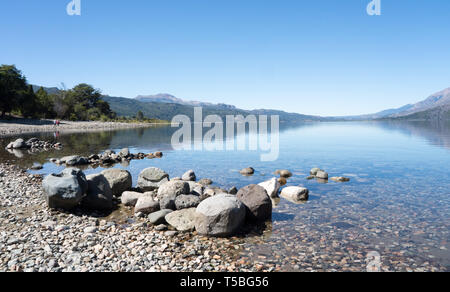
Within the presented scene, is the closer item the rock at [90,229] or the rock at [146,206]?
the rock at [90,229]

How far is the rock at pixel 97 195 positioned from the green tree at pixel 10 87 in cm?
9405

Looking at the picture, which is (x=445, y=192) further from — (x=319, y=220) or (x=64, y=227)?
(x=64, y=227)

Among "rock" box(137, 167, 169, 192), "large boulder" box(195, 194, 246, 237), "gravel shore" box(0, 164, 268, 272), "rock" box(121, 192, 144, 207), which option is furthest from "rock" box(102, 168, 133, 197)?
"large boulder" box(195, 194, 246, 237)

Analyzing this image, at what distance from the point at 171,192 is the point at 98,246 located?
5.88 meters

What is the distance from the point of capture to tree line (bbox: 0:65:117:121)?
89000 mm

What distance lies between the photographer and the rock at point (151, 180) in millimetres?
19281

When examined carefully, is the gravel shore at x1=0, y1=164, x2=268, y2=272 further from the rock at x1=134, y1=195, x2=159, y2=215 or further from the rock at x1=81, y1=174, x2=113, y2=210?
the rock at x1=81, y1=174, x2=113, y2=210

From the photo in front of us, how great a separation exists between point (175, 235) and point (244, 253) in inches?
125

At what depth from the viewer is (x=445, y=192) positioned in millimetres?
19141

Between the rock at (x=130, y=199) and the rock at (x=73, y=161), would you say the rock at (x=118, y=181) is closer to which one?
the rock at (x=130, y=199)

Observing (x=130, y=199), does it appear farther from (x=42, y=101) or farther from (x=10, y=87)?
(x=42, y=101)

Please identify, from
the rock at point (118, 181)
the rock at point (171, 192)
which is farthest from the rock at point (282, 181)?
the rock at point (118, 181)
